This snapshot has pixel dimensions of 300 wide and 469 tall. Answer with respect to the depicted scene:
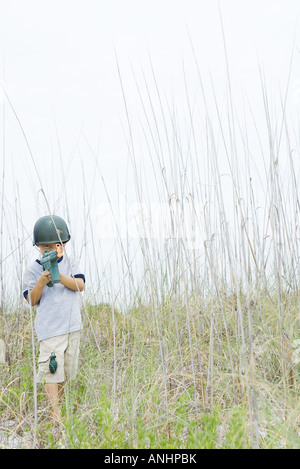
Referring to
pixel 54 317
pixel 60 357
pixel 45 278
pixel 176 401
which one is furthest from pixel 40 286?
pixel 176 401

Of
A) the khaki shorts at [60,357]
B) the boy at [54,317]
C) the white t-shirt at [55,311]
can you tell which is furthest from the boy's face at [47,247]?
the khaki shorts at [60,357]

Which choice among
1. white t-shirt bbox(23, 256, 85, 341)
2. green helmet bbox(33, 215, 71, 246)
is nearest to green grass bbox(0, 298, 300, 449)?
white t-shirt bbox(23, 256, 85, 341)

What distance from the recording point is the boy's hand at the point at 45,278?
2.07 m

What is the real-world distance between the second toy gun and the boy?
2.6 inches

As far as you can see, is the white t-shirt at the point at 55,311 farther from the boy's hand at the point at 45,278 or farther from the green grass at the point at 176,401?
the green grass at the point at 176,401

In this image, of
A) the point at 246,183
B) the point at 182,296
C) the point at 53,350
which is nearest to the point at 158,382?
the point at 53,350

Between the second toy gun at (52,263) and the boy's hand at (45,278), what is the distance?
0.02m

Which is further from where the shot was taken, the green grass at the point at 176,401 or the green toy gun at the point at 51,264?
the green toy gun at the point at 51,264

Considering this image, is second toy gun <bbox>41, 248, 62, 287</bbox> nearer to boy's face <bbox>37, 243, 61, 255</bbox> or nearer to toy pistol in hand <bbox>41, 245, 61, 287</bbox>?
toy pistol in hand <bbox>41, 245, 61, 287</bbox>

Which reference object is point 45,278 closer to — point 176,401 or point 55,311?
point 55,311

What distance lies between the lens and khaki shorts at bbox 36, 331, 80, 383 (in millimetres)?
2146

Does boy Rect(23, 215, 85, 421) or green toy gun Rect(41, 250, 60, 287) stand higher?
green toy gun Rect(41, 250, 60, 287)
